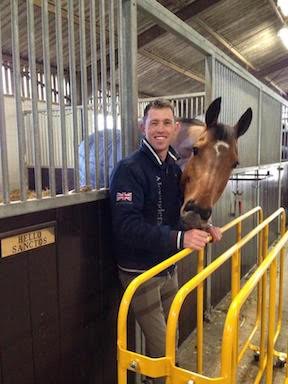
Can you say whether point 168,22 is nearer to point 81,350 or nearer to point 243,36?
point 81,350

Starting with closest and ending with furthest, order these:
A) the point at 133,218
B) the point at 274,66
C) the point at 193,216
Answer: the point at 133,218 < the point at 193,216 < the point at 274,66

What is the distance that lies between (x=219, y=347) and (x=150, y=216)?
4.98ft

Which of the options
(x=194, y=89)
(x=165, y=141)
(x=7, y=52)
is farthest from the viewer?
(x=194, y=89)

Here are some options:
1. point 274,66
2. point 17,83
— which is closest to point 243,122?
point 17,83

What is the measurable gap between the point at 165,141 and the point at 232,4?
5.45 m

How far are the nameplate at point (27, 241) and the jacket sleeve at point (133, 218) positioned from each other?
28 cm

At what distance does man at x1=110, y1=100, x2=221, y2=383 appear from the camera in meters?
1.38

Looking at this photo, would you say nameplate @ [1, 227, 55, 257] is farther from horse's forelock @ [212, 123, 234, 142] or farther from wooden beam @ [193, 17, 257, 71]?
wooden beam @ [193, 17, 257, 71]

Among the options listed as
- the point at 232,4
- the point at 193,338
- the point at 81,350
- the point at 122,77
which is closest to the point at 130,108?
the point at 122,77

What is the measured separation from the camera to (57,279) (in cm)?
133

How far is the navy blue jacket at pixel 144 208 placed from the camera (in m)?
1.38

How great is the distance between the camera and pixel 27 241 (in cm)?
118

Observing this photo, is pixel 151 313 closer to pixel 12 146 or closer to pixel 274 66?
pixel 12 146

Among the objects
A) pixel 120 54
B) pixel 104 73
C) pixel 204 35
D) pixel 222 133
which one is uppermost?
pixel 204 35
